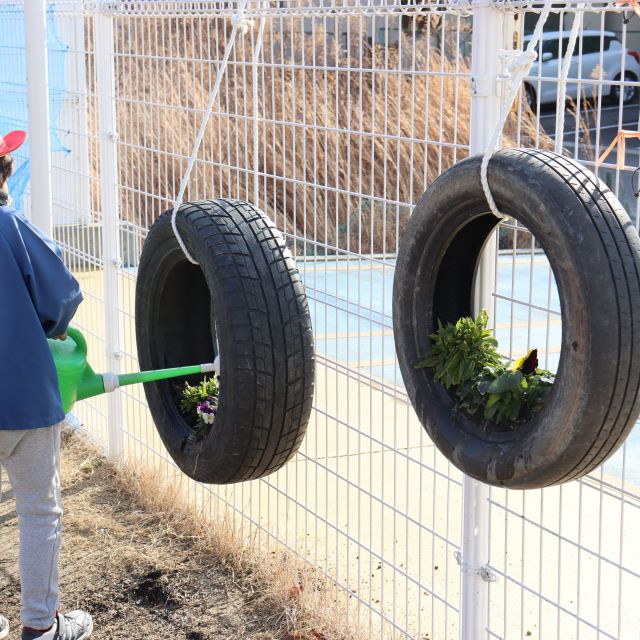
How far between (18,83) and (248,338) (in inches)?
175

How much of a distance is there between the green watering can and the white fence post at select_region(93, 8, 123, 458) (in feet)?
5.89

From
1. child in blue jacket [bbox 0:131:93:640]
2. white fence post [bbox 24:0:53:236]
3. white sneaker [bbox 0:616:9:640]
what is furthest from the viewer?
white fence post [bbox 24:0:53:236]

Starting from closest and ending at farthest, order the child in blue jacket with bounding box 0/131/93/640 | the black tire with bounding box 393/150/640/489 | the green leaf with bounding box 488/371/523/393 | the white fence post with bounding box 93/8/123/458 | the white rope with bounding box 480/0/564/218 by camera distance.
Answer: the black tire with bounding box 393/150/640/489 < the white rope with bounding box 480/0/564/218 < the green leaf with bounding box 488/371/523/393 < the child in blue jacket with bounding box 0/131/93/640 < the white fence post with bounding box 93/8/123/458

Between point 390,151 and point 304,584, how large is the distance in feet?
13.4

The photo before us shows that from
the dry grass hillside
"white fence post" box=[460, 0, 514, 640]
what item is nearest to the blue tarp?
the dry grass hillside

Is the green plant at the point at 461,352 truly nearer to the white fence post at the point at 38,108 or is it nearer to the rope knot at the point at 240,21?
the rope knot at the point at 240,21

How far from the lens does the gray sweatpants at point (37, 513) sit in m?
3.41

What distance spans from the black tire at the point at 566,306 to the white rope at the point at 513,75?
0.02 metres

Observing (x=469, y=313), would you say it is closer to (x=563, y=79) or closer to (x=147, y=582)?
(x=563, y=79)

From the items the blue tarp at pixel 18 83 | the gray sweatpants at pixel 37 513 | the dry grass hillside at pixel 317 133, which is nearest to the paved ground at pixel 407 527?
the dry grass hillside at pixel 317 133

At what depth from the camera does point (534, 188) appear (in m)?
2.26

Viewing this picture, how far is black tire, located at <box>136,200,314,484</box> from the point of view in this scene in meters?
3.10

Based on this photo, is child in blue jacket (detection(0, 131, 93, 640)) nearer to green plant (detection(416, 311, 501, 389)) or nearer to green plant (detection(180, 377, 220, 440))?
green plant (detection(180, 377, 220, 440))

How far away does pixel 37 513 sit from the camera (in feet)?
11.4
